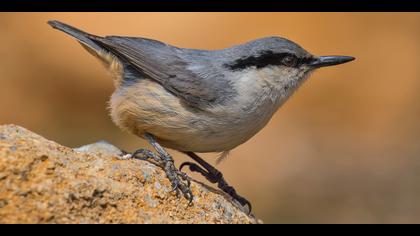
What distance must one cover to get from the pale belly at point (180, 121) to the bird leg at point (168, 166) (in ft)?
0.53

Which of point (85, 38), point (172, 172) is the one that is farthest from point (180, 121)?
point (85, 38)

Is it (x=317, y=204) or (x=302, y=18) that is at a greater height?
(x=302, y=18)

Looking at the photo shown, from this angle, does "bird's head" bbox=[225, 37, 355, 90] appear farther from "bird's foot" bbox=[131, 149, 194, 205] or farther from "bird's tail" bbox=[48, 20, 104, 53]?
"bird's tail" bbox=[48, 20, 104, 53]

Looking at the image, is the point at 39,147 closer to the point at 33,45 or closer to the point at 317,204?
the point at 317,204

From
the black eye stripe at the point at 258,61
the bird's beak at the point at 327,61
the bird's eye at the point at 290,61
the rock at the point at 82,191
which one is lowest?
the rock at the point at 82,191

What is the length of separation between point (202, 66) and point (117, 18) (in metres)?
6.39

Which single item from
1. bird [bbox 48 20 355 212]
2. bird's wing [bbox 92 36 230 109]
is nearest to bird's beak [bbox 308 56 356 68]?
bird [bbox 48 20 355 212]

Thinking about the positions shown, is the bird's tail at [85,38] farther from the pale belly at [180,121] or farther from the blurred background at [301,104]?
the blurred background at [301,104]

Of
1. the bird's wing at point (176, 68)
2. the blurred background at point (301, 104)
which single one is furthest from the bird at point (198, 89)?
the blurred background at point (301, 104)

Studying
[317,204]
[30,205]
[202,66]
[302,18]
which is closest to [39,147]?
[30,205]

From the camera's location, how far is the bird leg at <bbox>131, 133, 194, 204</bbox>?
4906 mm

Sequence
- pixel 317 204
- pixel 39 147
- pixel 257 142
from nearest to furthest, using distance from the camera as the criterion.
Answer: pixel 39 147
pixel 317 204
pixel 257 142

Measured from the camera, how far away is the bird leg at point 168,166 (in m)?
4.91

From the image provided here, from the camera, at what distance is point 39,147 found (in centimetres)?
434
